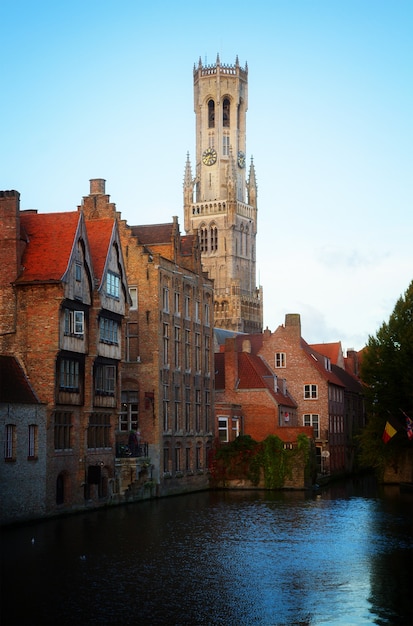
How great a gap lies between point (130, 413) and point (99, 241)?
13.8 metres

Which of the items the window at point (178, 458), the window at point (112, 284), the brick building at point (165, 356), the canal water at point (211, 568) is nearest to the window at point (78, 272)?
the window at point (112, 284)

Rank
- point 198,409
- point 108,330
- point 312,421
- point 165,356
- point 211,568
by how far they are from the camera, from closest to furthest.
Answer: point 211,568 < point 108,330 < point 165,356 < point 198,409 < point 312,421

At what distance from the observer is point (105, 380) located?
53.0 m

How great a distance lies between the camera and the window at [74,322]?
157 feet

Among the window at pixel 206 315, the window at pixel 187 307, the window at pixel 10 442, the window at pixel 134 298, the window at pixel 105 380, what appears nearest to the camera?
the window at pixel 10 442

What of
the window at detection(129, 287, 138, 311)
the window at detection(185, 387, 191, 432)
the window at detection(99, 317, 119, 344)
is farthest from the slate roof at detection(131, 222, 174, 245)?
the window at detection(99, 317, 119, 344)

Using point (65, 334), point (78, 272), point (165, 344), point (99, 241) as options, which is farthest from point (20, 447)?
point (165, 344)

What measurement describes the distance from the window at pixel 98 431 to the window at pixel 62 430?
2309 mm

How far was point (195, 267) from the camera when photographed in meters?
70.4

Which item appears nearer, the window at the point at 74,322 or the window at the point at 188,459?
the window at the point at 74,322

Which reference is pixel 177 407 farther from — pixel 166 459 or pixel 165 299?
pixel 165 299

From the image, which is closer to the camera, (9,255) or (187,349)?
(9,255)

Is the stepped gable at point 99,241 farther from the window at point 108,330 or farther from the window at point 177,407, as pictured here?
the window at point 177,407

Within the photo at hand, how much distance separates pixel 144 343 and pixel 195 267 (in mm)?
9994
